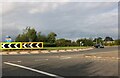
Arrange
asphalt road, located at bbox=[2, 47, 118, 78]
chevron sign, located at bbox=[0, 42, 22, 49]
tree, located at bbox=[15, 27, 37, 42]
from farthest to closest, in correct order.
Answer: tree, located at bbox=[15, 27, 37, 42] → chevron sign, located at bbox=[0, 42, 22, 49] → asphalt road, located at bbox=[2, 47, 118, 78]

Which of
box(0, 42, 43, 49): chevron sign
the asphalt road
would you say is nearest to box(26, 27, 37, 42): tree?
box(0, 42, 43, 49): chevron sign

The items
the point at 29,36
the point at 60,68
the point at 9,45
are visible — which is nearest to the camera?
the point at 60,68

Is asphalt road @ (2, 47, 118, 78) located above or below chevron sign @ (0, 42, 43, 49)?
below

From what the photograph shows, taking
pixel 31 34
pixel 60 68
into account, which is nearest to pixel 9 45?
pixel 60 68

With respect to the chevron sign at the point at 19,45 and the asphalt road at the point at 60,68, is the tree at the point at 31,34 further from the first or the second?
the asphalt road at the point at 60,68

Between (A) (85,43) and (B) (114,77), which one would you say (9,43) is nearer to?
(B) (114,77)

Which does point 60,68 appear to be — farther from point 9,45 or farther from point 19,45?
point 19,45

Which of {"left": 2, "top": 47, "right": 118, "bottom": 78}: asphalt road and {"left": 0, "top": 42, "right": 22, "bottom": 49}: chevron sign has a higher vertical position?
{"left": 0, "top": 42, "right": 22, "bottom": 49}: chevron sign

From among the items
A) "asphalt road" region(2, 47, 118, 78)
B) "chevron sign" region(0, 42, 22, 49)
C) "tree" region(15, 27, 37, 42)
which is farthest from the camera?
"tree" region(15, 27, 37, 42)

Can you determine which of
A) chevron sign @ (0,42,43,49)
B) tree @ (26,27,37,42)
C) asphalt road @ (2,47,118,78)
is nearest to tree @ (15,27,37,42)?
tree @ (26,27,37,42)

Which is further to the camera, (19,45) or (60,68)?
(19,45)

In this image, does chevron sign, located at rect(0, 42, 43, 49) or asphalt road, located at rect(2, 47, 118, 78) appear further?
chevron sign, located at rect(0, 42, 43, 49)

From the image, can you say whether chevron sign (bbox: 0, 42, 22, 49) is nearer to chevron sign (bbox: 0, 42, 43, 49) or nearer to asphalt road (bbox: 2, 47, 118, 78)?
chevron sign (bbox: 0, 42, 43, 49)

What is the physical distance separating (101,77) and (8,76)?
3.92 m
